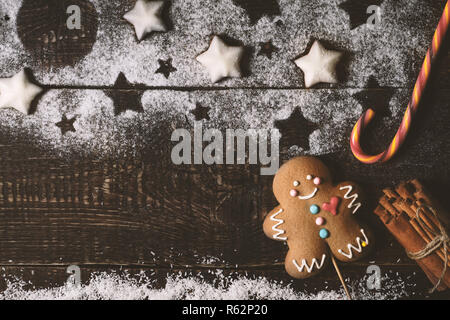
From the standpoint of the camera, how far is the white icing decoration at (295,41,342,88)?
142cm

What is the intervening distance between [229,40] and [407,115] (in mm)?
704

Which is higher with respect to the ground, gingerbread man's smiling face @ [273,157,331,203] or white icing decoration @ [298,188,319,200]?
gingerbread man's smiling face @ [273,157,331,203]

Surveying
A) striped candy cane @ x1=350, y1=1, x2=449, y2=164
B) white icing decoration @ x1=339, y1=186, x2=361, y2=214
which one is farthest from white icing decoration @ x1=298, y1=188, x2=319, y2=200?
striped candy cane @ x1=350, y1=1, x2=449, y2=164

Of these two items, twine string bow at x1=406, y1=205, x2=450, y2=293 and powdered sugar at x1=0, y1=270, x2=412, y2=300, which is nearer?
twine string bow at x1=406, y1=205, x2=450, y2=293

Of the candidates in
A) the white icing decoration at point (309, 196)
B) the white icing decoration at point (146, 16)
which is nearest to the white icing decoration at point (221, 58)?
the white icing decoration at point (146, 16)

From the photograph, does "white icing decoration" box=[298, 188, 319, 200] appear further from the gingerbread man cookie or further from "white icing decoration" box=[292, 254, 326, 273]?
"white icing decoration" box=[292, 254, 326, 273]

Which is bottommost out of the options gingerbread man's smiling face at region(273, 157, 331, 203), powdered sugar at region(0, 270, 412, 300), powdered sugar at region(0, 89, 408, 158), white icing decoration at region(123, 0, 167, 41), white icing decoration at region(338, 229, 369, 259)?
powdered sugar at region(0, 270, 412, 300)

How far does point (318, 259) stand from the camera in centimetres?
140

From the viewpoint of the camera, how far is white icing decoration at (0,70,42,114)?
4.81 ft

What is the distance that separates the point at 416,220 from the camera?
135cm

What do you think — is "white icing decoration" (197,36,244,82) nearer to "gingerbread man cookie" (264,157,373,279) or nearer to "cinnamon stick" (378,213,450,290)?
"gingerbread man cookie" (264,157,373,279)

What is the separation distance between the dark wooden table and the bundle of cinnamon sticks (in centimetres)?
8
